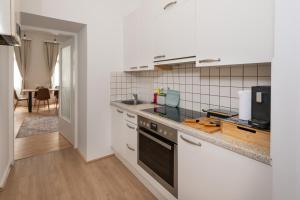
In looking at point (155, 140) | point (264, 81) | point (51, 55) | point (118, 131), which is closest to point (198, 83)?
point (264, 81)

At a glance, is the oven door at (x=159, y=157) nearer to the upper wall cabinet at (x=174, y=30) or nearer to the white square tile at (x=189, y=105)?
the white square tile at (x=189, y=105)

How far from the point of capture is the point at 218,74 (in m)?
1.70

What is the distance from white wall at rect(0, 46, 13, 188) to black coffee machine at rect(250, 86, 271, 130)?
2.36 meters

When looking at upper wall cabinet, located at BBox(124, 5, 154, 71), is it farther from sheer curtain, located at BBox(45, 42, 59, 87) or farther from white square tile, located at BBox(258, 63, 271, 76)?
sheer curtain, located at BBox(45, 42, 59, 87)

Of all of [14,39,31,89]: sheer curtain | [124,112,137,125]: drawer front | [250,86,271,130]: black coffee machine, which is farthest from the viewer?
[14,39,31,89]: sheer curtain

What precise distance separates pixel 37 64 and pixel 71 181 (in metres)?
6.54

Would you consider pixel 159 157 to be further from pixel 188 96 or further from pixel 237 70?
pixel 237 70

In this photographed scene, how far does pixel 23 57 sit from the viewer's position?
6.64m

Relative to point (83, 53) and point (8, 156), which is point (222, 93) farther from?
point (8, 156)

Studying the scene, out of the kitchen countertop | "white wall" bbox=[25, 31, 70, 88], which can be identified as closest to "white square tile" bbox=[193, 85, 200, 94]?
the kitchen countertop

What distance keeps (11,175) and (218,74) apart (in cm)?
261

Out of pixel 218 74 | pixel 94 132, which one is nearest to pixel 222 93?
pixel 218 74

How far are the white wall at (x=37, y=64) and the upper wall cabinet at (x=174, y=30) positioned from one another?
6.39 metres

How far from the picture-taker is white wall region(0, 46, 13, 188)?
194 centimetres
